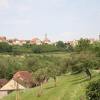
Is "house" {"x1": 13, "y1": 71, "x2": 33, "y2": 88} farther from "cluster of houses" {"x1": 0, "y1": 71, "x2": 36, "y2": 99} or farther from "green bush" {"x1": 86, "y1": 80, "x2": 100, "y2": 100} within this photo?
"green bush" {"x1": 86, "y1": 80, "x2": 100, "y2": 100}

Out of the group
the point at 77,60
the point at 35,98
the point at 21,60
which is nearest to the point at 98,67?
the point at 77,60

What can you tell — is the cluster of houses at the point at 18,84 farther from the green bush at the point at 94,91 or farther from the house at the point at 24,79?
the green bush at the point at 94,91

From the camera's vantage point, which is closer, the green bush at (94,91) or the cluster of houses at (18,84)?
the green bush at (94,91)

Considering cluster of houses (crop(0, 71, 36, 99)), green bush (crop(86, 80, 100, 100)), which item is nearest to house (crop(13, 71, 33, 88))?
cluster of houses (crop(0, 71, 36, 99))

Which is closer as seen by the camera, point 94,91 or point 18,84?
point 94,91

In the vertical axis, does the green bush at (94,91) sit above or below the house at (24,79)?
above

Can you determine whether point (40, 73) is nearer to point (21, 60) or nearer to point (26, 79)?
point (26, 79)

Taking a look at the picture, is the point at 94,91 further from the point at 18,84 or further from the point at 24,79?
the point at 24,79

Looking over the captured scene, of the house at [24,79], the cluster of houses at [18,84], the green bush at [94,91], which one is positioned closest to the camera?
the green bush at [94,91]

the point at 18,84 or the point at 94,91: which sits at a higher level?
the point at 94,91

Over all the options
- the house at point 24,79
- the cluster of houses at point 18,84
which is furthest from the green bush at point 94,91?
the house at point 24,79

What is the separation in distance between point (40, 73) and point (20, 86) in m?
28.2

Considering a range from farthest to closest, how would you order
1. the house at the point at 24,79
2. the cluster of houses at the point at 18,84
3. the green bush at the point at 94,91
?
1. the house at the point at 24,79
2. the cluster of houses at the point at 18,84
3. the green bush at the point at 94,91

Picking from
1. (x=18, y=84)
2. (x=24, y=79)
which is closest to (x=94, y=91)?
(x=18, y=84)
